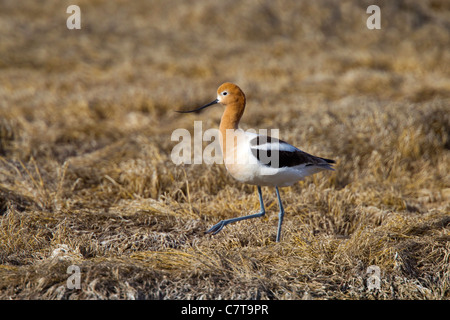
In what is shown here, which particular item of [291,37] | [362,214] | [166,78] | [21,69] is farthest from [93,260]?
[291,37]

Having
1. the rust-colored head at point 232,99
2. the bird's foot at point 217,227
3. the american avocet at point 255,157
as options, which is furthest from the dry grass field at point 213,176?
the rust-colored head at point 232,99

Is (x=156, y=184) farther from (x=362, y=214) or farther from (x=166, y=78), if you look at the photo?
(x=166, y=78)

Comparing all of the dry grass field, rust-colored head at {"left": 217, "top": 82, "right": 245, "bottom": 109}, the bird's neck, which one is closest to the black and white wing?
the bird's neck

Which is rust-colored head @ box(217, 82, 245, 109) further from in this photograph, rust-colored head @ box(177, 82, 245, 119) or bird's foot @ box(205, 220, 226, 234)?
bird's foot @ box(205, 220, 226, 234)

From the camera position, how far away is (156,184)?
17.9 feet

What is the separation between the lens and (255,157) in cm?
404

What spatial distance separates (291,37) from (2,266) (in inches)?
521

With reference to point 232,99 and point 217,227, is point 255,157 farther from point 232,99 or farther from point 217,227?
point 217,227

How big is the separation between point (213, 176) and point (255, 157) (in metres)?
1.63

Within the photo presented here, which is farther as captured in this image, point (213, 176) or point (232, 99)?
point (213, 176)

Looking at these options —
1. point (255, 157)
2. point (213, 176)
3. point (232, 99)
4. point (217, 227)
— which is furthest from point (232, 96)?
point (213, 176)

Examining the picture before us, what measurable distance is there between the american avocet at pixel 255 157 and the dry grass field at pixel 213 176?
506 millimetres

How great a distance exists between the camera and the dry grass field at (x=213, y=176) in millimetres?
3674

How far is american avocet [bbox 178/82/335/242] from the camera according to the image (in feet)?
13.3
